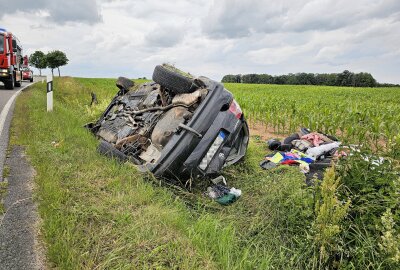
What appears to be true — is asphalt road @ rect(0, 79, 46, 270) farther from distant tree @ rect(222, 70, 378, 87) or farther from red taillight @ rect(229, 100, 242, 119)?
distant tree @ rect(222, 70, 378, 87)

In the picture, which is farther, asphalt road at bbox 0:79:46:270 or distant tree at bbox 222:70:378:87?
distant tree at bbox 222:70:378:87

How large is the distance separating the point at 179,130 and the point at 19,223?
1.93 metres

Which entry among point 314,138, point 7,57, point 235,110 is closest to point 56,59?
point 7,57

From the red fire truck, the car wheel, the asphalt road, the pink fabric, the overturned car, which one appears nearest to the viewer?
the asphalt road

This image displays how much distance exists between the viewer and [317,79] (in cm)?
6775

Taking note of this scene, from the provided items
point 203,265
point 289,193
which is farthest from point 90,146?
point 203,265

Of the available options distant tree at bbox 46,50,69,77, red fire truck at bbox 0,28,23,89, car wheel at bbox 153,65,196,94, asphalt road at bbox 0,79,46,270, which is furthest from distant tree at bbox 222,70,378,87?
asphalt road at bbox 0,79,46,270

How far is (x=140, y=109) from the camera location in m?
5.69

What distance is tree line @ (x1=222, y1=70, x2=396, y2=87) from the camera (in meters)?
63.2

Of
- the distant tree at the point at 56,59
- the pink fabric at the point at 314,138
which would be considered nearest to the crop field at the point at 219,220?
the pink fabric at the point at 314,138

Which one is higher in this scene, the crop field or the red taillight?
the red taillight

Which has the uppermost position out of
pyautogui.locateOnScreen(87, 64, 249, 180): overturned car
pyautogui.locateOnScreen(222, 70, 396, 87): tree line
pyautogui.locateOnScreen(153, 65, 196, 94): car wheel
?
pyautogui.locateOnScreen(153, 65, 196, 94): car wheel

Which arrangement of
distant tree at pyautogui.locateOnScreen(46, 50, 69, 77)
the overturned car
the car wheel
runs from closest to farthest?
the overturned car → the car wheel → distant tree at pyautogui.locateOnScreen(46, 50, 69, 77)

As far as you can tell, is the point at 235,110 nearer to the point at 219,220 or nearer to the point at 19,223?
the point at 219,220
